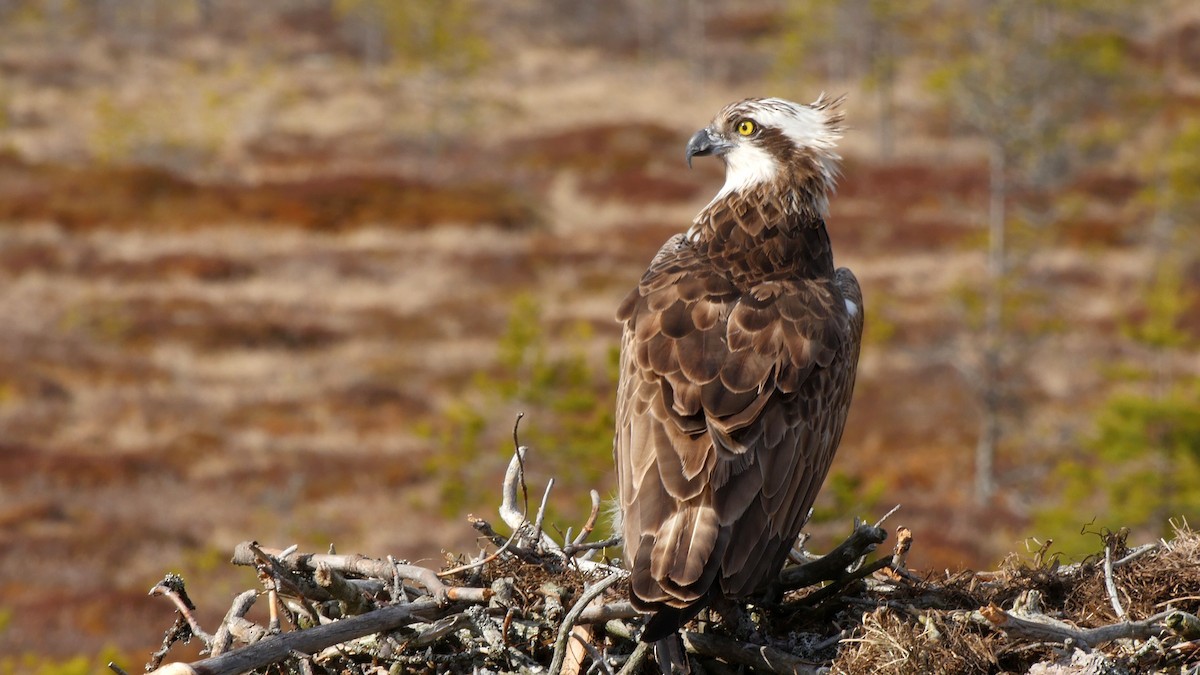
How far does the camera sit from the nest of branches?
348 cm

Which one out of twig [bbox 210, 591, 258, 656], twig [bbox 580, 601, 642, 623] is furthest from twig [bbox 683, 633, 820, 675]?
twig [bbox 210, 591, 258, 656]

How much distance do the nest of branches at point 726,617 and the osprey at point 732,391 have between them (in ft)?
0.62

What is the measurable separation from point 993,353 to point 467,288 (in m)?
13.6

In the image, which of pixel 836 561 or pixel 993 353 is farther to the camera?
pixel 993 353

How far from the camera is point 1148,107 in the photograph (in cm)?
4644

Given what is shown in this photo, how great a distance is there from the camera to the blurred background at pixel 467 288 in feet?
52.6

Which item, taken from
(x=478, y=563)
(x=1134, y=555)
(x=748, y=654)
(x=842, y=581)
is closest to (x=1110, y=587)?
(x=1134, y=555)

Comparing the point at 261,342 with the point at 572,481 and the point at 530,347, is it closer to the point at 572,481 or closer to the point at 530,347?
the point at 530,347

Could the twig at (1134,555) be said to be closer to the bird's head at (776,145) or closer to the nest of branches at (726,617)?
the nest of branches at (726,617)

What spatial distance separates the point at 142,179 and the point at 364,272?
926 cm

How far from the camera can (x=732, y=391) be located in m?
4.31

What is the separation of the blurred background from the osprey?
0.87 meters

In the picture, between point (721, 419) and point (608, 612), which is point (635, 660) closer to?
point (608, 612)

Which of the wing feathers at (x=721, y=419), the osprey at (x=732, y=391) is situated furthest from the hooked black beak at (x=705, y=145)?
the wing feathers at (x=721, y=419)
